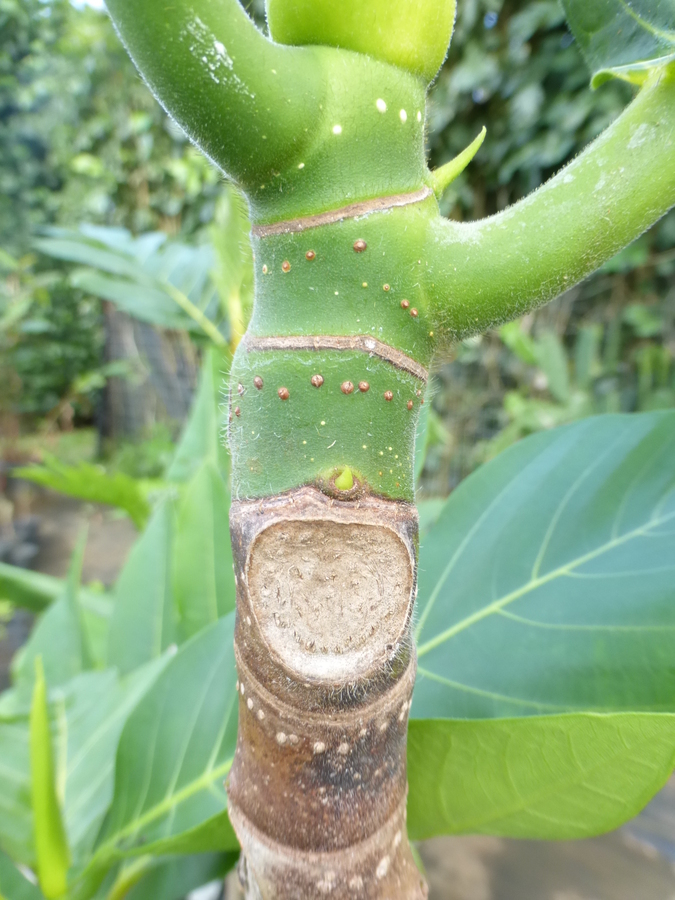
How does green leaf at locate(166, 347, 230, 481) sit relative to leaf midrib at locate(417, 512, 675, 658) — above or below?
above

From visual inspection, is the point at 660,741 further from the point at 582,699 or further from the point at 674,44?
the point at 674,44

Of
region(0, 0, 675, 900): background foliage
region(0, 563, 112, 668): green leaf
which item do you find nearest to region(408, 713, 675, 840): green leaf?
region(0, 0, 675, 900): background foliage

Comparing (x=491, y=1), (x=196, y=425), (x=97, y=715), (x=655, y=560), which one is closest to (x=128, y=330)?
(x=491, y=1)

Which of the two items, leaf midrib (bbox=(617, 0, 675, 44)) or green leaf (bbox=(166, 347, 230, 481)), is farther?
green leaf (bbox=(166, 347, 230, 481))

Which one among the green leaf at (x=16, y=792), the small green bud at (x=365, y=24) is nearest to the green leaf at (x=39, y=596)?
the green leaf at (x=16, y=792)

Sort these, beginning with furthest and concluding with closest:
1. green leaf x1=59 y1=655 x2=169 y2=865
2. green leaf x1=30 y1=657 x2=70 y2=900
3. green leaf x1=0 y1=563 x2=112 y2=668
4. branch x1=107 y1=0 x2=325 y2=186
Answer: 1. green leaf x1=0 y1=563 x2=112 y2=668
2. green leaf x1=59 y1=655 x2=169 y2=865
3. green leaf x1=30 y1=657 x2=70 y2=900
4. branch x1=107 y1=0 x2=325 y2=186

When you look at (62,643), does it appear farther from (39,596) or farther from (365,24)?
(365,24)

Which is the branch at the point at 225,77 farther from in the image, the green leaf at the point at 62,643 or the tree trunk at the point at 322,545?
the green leaf at the point at 62,643

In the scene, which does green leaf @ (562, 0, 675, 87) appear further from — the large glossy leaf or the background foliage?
the large glossy leaf
